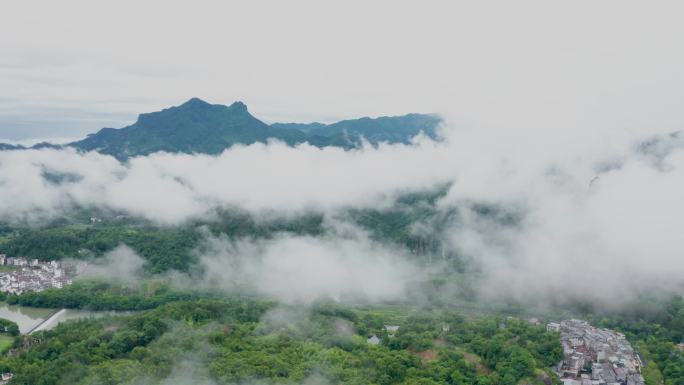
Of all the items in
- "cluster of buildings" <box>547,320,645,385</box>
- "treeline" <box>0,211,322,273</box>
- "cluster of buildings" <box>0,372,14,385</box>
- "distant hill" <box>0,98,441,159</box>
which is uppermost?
"distant hill" <box>0,98,441,159</box>

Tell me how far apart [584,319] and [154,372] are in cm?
2276

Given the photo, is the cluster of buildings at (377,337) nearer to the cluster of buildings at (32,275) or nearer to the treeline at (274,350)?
the treeline at (274,350)

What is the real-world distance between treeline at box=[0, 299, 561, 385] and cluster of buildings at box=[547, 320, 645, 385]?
91cm

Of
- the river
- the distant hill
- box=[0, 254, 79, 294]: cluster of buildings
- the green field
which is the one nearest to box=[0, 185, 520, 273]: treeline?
box=[0, 254, 79, 294]: cluster of buildings

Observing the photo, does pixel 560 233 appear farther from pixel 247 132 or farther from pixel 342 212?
pixel 247 132

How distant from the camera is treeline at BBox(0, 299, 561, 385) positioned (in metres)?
20.5

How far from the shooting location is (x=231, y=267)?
40750 millimetres

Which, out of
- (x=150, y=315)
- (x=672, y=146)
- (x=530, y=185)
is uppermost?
(x=672, y=146)

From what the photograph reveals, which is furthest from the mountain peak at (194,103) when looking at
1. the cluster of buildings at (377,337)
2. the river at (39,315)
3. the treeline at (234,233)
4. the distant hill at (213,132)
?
the cluster of buildings at (377,337)

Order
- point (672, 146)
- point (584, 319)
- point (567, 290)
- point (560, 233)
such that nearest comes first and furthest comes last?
point (584, 319) → point (567, 290) → point (560, 233) → point (672, 146)

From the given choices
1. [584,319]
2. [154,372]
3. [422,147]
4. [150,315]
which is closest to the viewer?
[154,372]

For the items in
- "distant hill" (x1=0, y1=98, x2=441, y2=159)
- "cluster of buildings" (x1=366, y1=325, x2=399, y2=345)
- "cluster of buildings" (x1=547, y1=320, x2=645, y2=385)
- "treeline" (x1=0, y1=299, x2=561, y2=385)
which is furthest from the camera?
"distant hill" (x1=0, y1=98, x2=441, y2=159)

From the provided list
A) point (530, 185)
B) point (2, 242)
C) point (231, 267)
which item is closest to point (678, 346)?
point (530, 185)

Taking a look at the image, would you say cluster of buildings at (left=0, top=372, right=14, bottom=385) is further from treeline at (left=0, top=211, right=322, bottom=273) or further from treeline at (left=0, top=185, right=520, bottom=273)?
treeline at (left=0, top=211, right=322, bottom=273)
